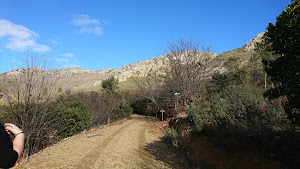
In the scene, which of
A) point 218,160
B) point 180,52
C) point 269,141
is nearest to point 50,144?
point 218,160

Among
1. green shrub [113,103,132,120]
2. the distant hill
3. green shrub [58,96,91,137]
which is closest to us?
the distant hill

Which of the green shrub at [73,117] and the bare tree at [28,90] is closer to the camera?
the bare tree at [28,90]

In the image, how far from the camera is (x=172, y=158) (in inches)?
366

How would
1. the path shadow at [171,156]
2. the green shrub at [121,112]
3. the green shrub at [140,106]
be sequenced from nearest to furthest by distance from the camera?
the path shadow at [171,156] < the green shrub at [121,112] < the green shrub at [140,106]

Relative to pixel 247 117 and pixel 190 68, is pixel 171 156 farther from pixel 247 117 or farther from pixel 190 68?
pixel 190 68

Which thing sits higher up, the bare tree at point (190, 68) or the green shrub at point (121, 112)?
the bare tree at point (190, 68)

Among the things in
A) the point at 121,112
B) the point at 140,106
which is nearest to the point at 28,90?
the point at 121,112

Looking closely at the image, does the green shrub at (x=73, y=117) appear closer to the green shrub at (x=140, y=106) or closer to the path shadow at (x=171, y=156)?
the path shadow at (x=171, y=156)

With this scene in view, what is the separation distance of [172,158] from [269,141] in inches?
188

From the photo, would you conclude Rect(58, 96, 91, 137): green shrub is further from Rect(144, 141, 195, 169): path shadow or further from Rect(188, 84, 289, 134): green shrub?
Rect(188, 84, 289, 134): green shrub

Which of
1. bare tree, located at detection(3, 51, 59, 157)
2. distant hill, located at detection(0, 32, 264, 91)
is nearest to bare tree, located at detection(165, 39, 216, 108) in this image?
distant hill, located at detection(0, 32, 264, 91)

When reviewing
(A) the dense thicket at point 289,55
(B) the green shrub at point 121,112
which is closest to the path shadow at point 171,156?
(A) the dense thicket at point 289,55

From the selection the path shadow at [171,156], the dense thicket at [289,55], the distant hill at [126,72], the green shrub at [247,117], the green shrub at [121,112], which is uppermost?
the distant hill at [126,72]

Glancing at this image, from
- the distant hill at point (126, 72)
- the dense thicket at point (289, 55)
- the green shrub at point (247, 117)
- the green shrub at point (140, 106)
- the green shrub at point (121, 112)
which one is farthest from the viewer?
the green shrub at point (140, 106)
